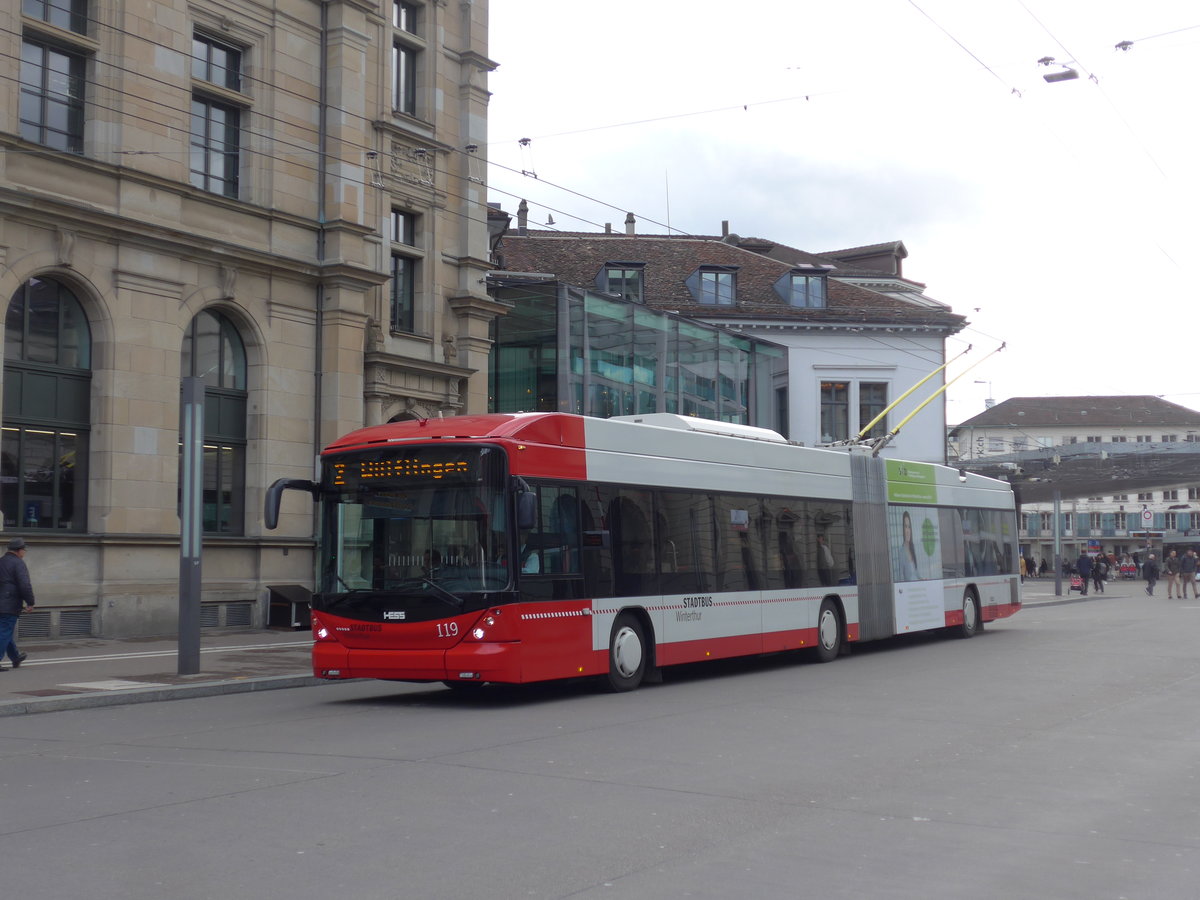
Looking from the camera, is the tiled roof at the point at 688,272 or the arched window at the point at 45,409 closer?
the arched window at the point at 45,409

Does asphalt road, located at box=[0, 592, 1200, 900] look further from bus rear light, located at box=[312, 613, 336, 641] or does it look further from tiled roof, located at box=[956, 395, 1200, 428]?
tiled roof, located at box=[956, 395, 1200, 428]

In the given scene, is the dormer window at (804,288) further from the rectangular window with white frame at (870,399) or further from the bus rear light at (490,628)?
the bus rear light at (490,628)

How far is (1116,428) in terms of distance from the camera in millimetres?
117000

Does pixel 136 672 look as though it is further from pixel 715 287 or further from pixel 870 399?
pixel 870 399

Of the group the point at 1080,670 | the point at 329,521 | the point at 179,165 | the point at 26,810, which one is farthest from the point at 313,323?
the point at 26,810

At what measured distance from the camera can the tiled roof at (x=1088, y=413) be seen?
11569 cm

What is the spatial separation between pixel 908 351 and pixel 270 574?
108 ft

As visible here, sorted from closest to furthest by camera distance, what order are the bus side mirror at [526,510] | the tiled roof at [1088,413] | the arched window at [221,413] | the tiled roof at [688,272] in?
the bus side mirror at [526,510] → the arched window at [221,413] → the tiled roof at [688,272] → the tiled roof at [1088,413]

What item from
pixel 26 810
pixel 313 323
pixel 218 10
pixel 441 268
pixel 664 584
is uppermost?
pixel 218 10

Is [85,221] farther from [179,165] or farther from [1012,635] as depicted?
[1012,635]

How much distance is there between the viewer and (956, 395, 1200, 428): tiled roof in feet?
380

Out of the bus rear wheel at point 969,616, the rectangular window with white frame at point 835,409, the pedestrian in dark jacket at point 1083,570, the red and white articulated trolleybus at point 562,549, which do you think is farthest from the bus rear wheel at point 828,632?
the pedestrian in dark jacket at point 1083,570

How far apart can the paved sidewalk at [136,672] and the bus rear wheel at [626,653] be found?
3.84 m

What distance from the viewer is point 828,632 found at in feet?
64.7
